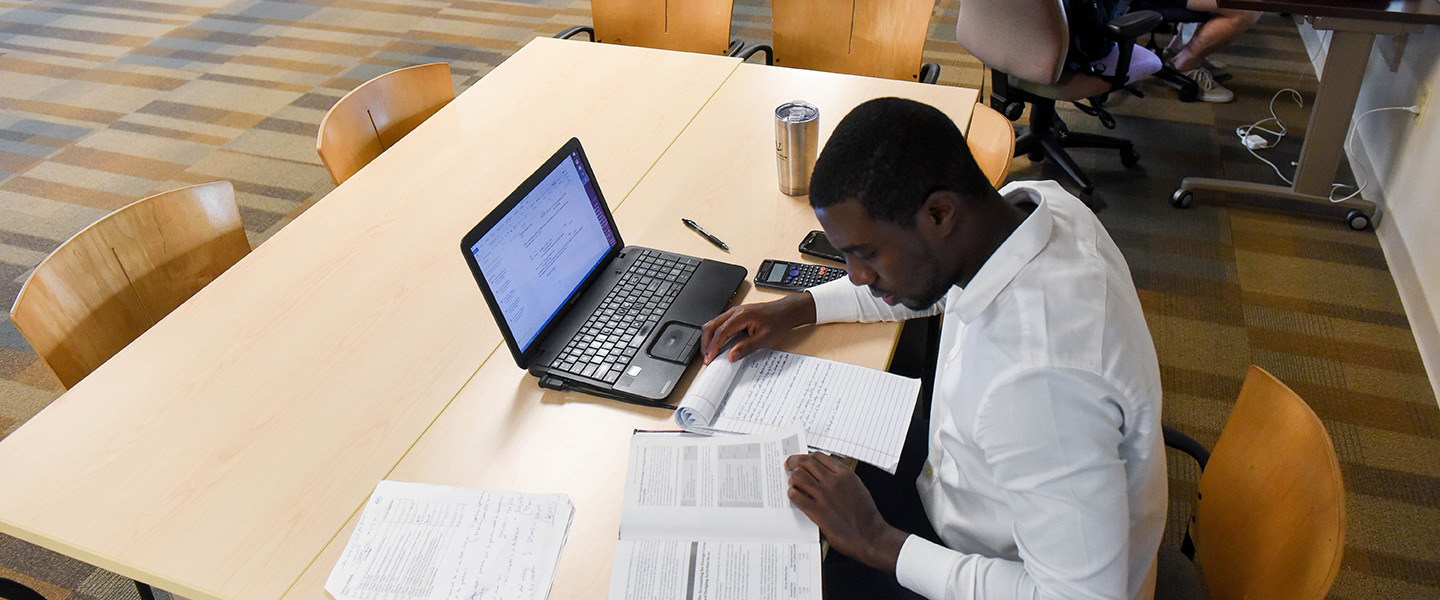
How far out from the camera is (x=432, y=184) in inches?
84.1

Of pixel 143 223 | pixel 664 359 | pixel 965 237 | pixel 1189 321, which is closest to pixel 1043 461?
pixel 965 237

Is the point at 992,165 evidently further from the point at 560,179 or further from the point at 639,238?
the point at 560,179

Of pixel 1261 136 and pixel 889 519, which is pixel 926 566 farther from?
pixel 1261 136

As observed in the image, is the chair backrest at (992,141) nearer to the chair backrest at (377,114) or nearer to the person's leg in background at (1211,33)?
the chair backrest at (377,114)

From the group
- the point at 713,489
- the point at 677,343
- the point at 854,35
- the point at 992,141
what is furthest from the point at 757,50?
the point at 713,489

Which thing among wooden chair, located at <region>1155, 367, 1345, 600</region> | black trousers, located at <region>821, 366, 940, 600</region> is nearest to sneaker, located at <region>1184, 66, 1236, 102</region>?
black trousers, located at <region>821, 366, 940, 600</region>

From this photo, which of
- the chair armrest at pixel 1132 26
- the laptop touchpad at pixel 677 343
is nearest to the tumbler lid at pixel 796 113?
the laptop touchpad at pixel 677 343

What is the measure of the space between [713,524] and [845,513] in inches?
7.5

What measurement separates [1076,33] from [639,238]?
6.50 feet

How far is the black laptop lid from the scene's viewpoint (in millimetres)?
1451

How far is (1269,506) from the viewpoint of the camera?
1238 mm

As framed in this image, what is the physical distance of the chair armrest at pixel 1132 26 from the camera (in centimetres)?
292

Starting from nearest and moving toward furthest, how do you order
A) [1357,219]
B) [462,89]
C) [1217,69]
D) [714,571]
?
1. [714,571]
2. [1357,219]
3. [1217,69]
4. [462,89]

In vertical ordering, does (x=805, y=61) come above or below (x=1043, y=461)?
below
